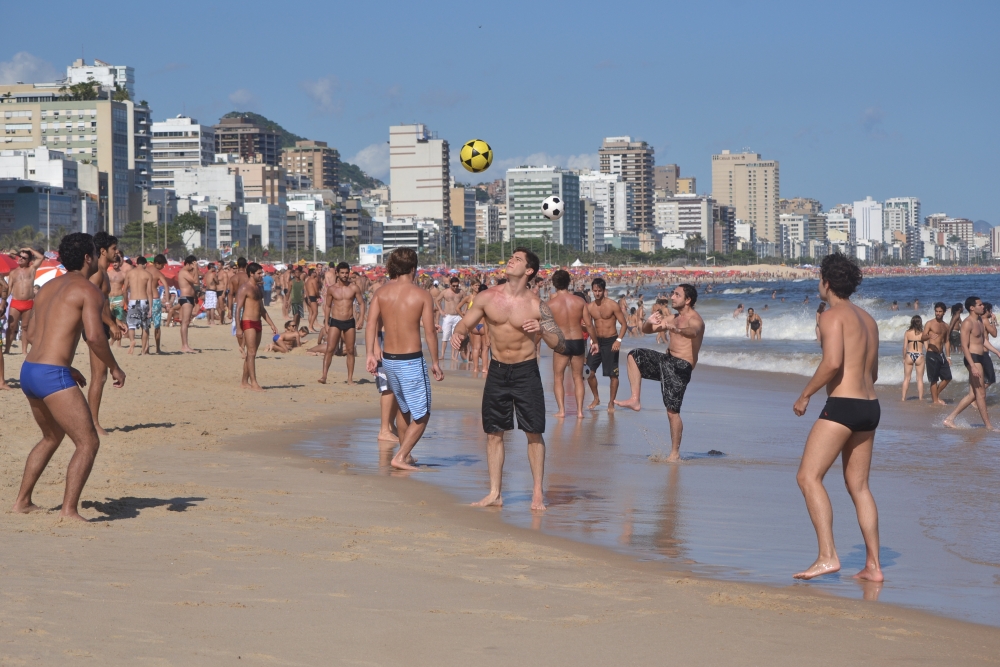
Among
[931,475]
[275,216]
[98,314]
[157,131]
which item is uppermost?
[157,131]

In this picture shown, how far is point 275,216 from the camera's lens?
152750 millimetres

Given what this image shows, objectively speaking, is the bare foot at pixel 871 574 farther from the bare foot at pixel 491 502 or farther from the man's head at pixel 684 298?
the man's head at pixel 684 298

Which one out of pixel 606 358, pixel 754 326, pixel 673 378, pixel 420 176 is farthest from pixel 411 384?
pixel 420 176

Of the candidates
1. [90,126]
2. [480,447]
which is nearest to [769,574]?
[480,447]

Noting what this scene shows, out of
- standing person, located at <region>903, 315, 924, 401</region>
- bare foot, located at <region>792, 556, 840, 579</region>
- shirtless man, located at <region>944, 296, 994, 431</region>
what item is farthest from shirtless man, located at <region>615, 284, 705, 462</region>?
standing person, located at <region>903, 315, 924, 401</region>

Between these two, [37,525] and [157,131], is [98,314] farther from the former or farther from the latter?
[157,131]

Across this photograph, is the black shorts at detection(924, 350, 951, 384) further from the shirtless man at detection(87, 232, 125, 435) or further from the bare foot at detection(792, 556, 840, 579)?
the shirtless man at detection(87, 232, 125, 435)

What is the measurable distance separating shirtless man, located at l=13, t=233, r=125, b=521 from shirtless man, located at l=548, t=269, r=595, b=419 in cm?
648

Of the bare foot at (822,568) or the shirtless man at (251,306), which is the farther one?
the shirtless man at (251,306)

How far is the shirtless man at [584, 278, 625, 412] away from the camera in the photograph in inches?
484

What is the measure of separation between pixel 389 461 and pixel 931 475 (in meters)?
4.21

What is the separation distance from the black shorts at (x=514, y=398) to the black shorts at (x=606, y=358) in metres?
5.72

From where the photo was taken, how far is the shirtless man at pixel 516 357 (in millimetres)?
6555

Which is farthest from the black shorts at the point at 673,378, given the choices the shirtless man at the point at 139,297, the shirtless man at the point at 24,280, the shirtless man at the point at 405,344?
the shirtless man at the point at 139,297
